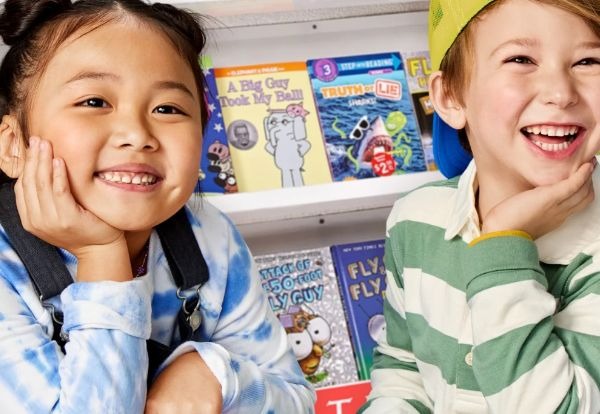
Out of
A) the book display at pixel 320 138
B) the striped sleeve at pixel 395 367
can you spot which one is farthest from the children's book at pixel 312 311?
the striped sleeve at pixel 395 367

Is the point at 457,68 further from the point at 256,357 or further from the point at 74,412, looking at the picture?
the point at 74,412

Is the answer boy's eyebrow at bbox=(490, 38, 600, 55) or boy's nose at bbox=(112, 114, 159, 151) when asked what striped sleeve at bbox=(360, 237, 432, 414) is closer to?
boy's eyebrow at bbox=(490, 38, 600, 55)

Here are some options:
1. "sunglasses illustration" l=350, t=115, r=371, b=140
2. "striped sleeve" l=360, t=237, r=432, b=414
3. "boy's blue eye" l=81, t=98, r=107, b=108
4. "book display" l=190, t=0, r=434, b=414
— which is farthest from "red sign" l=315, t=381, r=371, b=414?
"boy's blue eye" l=81, t=98, r=107, b=108

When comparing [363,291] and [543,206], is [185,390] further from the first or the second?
[363,291]

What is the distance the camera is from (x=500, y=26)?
988 millimetres

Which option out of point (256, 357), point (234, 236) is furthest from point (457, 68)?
point (256, 357)

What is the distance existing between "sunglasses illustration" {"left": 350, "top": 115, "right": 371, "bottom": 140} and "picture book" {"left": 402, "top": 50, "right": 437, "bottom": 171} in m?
0.13

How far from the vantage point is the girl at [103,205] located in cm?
81

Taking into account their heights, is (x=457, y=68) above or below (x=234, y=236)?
above

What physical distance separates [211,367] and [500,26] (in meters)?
0.62

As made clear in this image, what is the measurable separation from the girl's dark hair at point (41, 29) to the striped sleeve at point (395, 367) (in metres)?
0.54

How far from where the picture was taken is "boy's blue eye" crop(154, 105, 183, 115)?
92cm

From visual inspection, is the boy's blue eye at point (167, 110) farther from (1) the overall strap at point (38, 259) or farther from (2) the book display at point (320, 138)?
(2) the book display at point (320, 138)

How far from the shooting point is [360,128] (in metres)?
1.64
